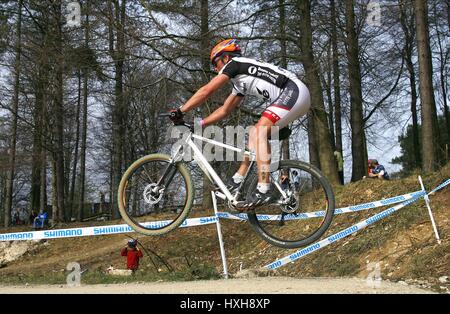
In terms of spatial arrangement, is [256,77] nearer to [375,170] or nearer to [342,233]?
[342,233]

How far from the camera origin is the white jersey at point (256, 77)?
5926mm

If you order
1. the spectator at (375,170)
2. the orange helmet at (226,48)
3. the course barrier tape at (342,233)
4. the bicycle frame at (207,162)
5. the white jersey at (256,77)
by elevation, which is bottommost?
Answer: the course barrier tape at (342,233)

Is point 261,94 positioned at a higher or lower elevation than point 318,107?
lower

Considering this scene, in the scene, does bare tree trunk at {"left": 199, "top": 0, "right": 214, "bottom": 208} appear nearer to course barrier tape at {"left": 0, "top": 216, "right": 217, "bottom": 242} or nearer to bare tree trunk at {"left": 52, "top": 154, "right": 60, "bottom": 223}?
course barrier tape at {"left": 0, "top": 216, "right": 217, "bottom": 242}

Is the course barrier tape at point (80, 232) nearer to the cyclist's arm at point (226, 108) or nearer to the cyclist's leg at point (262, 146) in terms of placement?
the cyclist's arm at point (226, 108)

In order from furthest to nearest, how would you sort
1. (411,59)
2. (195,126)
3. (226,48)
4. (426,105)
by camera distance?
(411,59) < (426,105) < (195,126) < (226,48)

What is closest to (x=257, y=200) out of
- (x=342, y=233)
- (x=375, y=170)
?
(x=342, y=233)

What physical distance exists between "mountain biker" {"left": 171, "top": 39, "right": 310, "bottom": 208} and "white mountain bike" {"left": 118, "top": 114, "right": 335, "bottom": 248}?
0.52 feet

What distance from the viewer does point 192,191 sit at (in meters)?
6.46

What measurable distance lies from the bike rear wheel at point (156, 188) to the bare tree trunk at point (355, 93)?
11526mm

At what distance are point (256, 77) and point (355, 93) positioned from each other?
1457cm

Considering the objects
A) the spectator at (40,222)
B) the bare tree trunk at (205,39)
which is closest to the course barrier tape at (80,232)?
the bare tree trunk at (205,39)
